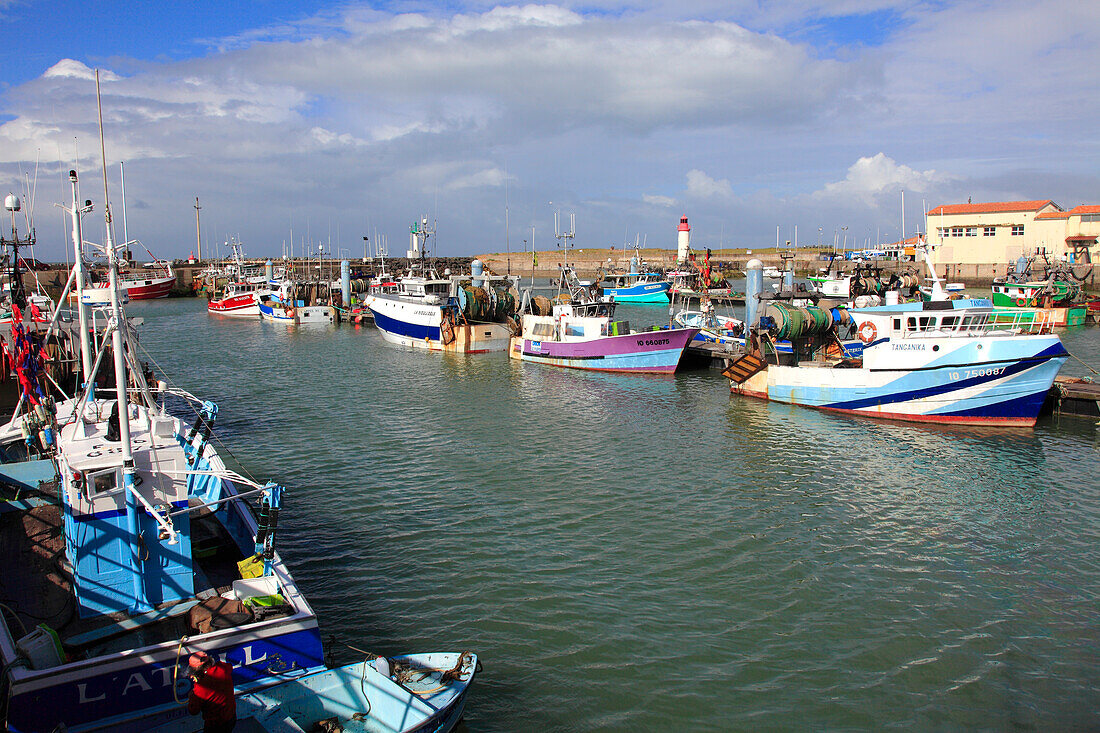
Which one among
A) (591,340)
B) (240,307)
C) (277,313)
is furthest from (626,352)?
(240,307)

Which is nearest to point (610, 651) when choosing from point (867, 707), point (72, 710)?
point (867, 707)

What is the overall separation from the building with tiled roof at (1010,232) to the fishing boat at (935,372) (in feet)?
207

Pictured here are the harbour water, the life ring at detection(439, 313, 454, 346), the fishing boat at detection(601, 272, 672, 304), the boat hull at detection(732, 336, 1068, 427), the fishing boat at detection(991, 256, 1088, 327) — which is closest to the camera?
the harbour water

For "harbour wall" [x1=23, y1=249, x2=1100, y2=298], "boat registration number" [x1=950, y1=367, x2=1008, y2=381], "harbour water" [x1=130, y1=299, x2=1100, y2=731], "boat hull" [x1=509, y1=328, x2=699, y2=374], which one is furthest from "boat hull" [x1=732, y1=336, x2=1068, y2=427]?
"harbour wall" [x1=23, y1=249, x2=1100, y2=298]

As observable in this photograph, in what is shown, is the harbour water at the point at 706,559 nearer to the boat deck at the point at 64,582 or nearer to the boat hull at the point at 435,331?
the boat deck at the point at 64,582

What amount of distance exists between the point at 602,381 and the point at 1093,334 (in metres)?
37.3

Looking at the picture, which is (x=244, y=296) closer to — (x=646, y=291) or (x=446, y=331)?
(x=446, y=331)

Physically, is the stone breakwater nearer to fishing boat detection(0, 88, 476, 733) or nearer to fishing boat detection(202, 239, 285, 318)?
fishing boat detection(202, 239, 285, 318)

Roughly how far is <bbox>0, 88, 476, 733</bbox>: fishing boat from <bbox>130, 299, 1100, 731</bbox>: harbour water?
1569 mm

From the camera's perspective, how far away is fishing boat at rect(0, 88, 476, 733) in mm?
7918

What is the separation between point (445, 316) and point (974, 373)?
3012cm

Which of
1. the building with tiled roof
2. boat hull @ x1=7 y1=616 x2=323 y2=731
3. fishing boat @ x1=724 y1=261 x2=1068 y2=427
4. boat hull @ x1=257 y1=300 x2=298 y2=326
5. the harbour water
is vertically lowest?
the harbour water

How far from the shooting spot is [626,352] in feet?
115

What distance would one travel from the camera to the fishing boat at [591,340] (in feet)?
113
